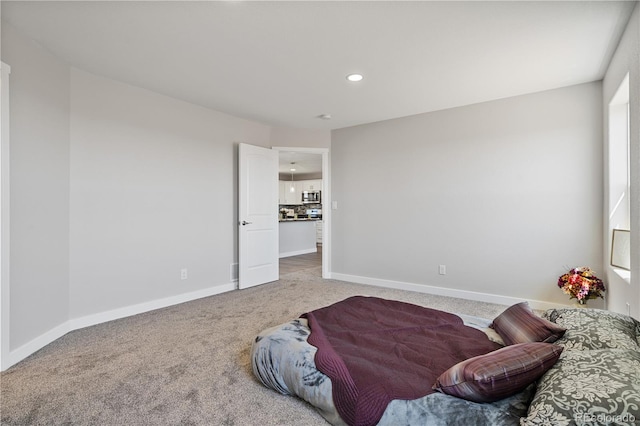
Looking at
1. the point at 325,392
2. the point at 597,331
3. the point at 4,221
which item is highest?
the point at 4,221

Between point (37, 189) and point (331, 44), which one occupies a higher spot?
A: point (331, 44)

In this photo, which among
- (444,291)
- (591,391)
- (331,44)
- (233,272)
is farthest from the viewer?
(233,272)

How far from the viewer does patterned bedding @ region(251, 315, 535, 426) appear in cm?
130

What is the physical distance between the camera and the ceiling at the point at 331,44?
Answer: 6.96 feet

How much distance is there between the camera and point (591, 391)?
103 centimetres

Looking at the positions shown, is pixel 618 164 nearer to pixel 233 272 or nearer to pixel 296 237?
pixel 233 272

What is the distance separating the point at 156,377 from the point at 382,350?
1.49m

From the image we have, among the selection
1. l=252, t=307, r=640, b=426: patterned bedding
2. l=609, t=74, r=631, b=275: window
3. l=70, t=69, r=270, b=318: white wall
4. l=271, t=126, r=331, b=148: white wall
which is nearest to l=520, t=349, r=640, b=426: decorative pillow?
l=252, t=307, r=640, b=426: patterned bedding

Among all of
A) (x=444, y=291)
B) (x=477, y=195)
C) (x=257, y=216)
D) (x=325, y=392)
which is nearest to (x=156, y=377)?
(x=325, y=392)

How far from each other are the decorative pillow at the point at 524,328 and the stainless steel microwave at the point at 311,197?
29.1ft

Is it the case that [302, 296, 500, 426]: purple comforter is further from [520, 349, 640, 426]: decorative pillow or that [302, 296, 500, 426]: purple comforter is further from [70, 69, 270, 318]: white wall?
[70, 69, 270, 318]: white wall

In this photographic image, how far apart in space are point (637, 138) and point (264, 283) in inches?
169

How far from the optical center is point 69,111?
299cm

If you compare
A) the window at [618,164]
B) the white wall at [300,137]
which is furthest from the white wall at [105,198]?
the window at [618,164]
